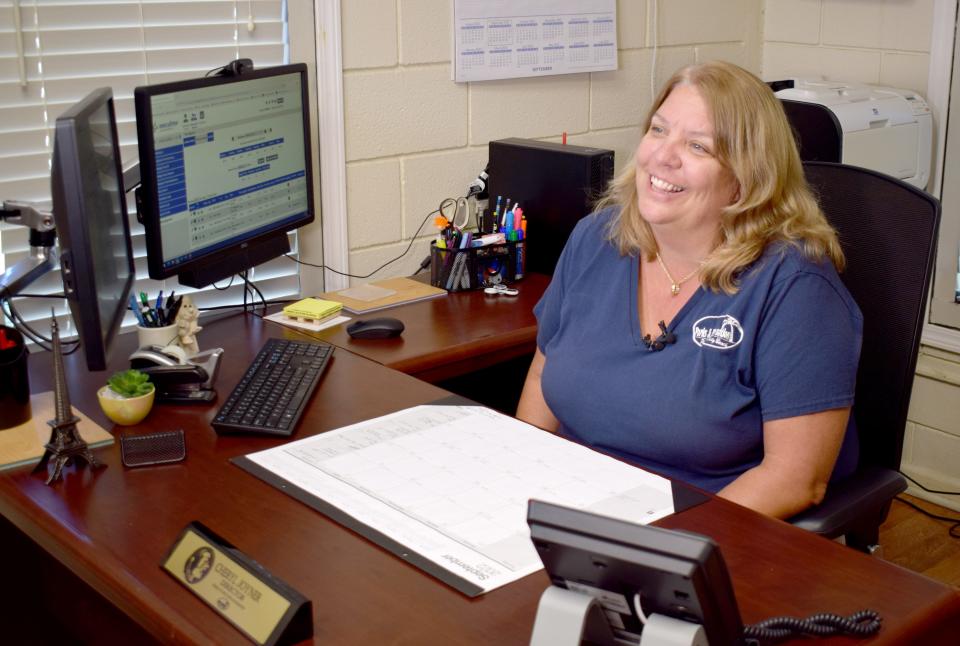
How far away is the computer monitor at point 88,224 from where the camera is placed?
142cm

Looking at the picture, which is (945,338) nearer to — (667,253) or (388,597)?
(667,253)

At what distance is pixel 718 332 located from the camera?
1.69 m

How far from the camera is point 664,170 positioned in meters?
1.78

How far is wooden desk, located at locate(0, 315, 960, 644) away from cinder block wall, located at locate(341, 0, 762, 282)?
1101 mm

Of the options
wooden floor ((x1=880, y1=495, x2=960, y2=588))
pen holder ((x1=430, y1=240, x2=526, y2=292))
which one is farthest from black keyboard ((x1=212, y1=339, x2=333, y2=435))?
wooden floor ((x1=880, y1=495, x2=960, y2=588))

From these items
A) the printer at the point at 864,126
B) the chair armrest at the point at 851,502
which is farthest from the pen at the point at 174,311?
the printer at the point at 864,126

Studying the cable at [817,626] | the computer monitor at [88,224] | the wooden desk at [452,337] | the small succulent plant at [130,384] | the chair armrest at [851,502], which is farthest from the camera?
the wooden desk at [452,337]

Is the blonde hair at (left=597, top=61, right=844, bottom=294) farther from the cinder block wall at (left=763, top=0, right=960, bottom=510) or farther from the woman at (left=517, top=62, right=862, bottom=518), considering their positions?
the cinder block wall at (left=763, top=0, right=960, bottom=510)

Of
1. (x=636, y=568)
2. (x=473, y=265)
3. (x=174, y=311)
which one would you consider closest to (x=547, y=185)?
(x=473, y=265)

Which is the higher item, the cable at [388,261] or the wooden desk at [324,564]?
the cable at [388,261]

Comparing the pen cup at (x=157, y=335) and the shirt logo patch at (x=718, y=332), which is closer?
the shirt logo patch at (x=718, y=332)

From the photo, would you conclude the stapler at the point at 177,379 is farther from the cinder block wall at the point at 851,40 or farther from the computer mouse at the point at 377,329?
the cinder block wall at the point at 851,40

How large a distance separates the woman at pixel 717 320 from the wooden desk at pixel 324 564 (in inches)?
10.4

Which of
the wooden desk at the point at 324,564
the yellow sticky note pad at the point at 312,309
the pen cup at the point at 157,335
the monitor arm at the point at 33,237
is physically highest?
the monitor arm at the point at 33,237
